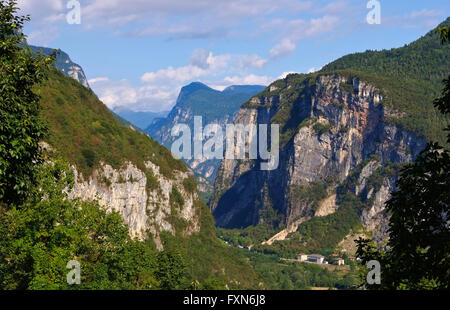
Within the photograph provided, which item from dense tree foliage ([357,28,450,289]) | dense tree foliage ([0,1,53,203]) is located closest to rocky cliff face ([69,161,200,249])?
dense tree foliage ([0,1,53,203])

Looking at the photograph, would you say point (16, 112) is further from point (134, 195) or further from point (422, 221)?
point (134, 195)

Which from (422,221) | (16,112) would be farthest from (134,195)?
(422,221)

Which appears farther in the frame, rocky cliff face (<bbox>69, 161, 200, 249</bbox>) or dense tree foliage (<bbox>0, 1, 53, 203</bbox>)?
rocky cliff face (<bbox>69, 161, 200, 249</bbox>)

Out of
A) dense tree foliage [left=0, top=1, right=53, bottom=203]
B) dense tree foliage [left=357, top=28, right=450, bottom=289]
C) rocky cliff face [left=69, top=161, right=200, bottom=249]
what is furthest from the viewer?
rocky cliff face [left=69, top=161, right=200, bottom=249]

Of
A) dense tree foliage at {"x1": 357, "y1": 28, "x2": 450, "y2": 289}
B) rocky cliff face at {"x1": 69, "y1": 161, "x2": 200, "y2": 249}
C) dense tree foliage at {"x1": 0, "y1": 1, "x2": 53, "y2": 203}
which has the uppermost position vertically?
dense tree foliage at {"x1": 0, "y1": 1, "x2": 53, "y2": 203}

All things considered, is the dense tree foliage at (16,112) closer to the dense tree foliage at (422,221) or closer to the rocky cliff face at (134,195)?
the dense tree foliage at (422,221)

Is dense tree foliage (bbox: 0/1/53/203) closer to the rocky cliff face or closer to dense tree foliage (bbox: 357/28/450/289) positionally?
dense tree foliage (bbox: 357/28/450/289)

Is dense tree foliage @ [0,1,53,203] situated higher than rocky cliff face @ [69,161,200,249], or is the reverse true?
dense tree foliage @ [0,1,53,203]

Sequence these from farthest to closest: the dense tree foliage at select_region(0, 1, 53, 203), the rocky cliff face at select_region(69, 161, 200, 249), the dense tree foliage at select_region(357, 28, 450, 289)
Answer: the rocky cliff face at select_region(69, 161, 200, 249)
the dense tree foliage at select_region(0, 1, 53, 203)
the dense tree foliage at select_region(357, 28, 450, 289)

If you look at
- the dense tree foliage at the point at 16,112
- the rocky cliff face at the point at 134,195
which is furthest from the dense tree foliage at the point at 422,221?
the rocky cliff face at the point at 134,195
